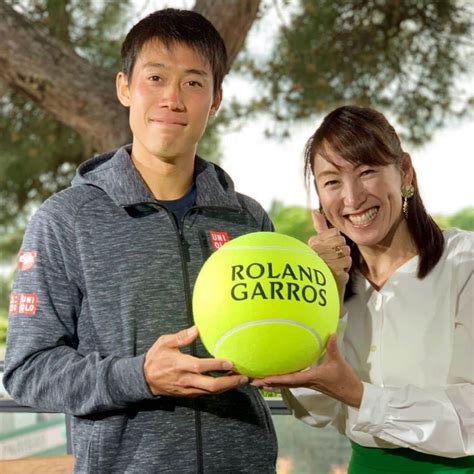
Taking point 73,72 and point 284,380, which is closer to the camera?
A: point 284,380

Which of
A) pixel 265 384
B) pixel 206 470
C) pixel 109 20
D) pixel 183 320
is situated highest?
pixel 109 20

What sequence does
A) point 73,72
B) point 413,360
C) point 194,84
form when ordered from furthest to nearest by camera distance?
point 73,72 < point 413,360 < point 194,84

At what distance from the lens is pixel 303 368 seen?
4.09 ft

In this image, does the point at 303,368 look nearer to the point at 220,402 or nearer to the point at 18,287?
the point at 220,402

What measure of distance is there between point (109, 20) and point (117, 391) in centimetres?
370

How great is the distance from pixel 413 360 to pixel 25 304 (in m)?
0.70

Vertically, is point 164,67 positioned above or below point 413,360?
above

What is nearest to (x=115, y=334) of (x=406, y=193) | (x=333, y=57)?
(x=406, y=193)

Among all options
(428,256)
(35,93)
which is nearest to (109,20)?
(35,93)

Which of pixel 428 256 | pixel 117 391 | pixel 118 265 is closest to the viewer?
pixel 117 391

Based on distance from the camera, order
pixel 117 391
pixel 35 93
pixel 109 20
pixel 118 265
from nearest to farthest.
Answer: pixel 117 391 → pixel 118 265 → pixel 35 93 → pixel 109 20

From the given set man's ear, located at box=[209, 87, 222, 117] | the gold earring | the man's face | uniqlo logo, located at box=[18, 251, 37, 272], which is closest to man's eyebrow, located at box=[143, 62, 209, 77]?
the man's face

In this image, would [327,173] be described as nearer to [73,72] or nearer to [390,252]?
[390,252]

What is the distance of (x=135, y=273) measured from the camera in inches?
50.9
